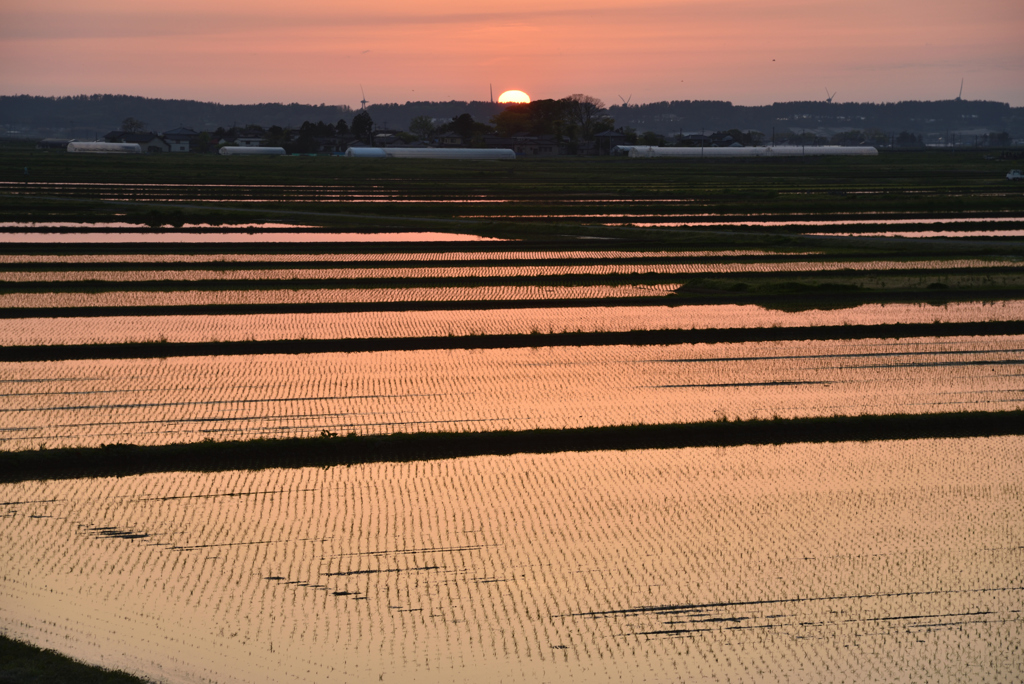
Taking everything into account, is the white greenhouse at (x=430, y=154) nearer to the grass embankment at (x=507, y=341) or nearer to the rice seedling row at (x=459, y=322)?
the rice seedling row at (x=459, y=322)

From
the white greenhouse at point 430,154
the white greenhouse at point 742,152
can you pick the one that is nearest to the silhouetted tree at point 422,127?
the white greenhouse at point 430,154

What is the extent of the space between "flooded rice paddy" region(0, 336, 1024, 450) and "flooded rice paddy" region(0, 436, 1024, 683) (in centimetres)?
99

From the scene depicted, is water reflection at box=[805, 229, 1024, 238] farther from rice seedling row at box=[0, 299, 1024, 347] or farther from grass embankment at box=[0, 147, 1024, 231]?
rice seedling row at box=[0, 299, 1024, 347]

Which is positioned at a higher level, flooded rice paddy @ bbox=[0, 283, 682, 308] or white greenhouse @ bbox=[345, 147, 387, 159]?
white greenhouse @ bbox=[345, 147, 387, 159]

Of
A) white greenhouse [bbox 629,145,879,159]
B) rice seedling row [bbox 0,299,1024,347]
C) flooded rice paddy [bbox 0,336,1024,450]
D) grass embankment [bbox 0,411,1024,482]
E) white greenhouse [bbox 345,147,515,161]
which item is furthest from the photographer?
white greenhouse [bbox 629,145,879,159]

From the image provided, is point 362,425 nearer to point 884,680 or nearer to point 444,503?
point 444,503

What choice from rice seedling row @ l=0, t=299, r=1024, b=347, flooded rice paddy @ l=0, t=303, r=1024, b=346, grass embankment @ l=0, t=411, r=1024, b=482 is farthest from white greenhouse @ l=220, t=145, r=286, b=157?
grass embankment @ l=0, t=411, r=1024, b=482

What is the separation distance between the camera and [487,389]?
928 centimetres

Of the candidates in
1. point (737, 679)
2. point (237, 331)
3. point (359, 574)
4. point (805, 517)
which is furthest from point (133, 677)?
point (237, 331)

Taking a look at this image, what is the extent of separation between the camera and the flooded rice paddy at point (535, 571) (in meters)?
4.70

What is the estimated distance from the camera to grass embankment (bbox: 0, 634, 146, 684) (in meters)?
4.41

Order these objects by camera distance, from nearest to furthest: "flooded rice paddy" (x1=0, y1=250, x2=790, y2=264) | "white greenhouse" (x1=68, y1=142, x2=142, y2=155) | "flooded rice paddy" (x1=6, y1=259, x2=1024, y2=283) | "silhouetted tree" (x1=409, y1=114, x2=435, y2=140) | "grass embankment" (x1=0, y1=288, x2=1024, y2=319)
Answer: "grass embankment" (x1=0, y1=288, x2=1024, y2=319)
"flooded rice paddy" (x1=6, y1=259, x2=1024, y2=283)
"flooded rice paddy" (x1=0, y1=250, x2=790, y2=264)
"white greenhouse" (x1=68, y1=142, x2=142, y2=155)
"silhouetted tree" (x1=409, y1=114, x2=435, y2=140)

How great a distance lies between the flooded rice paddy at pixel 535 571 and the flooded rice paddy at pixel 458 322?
450 cm

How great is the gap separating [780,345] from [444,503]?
5.94 metres
